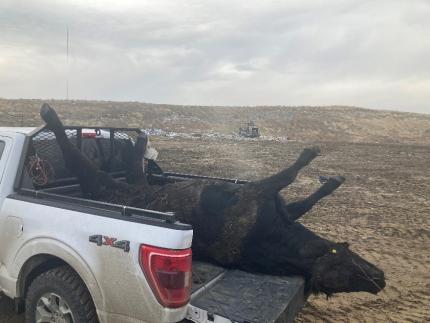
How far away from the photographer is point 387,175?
1545cm

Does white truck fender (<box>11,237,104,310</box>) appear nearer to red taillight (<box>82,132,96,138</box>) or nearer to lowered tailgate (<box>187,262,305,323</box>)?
lowered tailgate (<box>187,262,305,323</box>)

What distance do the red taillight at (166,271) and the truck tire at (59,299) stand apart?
0.68 m

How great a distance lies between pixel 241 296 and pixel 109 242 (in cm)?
101

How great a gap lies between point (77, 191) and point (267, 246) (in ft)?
7.27

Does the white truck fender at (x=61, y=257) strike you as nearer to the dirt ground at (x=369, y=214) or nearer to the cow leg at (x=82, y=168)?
the dirt ground at (x=369, y=214)

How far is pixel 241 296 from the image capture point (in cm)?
297

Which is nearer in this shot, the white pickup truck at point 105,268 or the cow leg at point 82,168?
the white pickup truck at point 105,268

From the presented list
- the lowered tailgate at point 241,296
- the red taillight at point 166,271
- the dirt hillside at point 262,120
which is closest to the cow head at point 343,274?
the lowered tailgate at point 241,296

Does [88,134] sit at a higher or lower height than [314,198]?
higher

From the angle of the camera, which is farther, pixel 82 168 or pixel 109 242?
pixel 82 168

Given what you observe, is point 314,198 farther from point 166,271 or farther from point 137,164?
point 137,164

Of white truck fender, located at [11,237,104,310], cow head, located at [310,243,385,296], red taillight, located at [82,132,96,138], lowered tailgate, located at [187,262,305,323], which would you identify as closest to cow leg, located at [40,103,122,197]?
red taillight, located at [82,132,96,138]

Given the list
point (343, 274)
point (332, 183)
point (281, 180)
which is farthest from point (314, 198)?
point (343, 274)

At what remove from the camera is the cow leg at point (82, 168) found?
13.5 ft
